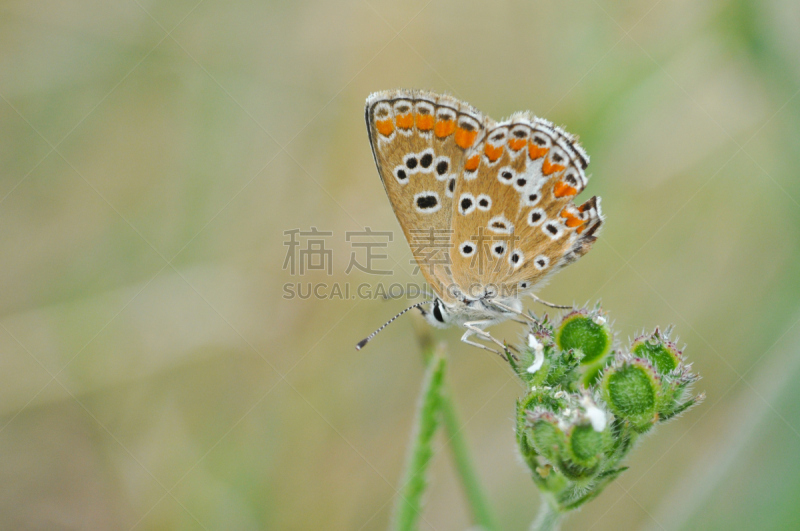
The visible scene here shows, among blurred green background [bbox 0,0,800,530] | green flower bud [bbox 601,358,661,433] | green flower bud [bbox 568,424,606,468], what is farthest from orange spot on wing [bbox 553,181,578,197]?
green flower bud [bbox 568,424,606,468]

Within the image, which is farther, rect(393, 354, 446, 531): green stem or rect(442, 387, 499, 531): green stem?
rect(442, 387, 499, 531): green stem

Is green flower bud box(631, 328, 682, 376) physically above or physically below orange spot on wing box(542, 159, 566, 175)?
below

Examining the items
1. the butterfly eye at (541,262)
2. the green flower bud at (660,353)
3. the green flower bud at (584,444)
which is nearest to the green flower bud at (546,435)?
the green flower bud at (584,444)

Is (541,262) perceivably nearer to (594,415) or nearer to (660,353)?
(660,353)

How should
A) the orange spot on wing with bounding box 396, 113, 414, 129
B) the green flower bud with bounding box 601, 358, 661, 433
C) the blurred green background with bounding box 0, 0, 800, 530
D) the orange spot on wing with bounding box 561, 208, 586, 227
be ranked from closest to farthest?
the green flower bud with bounding box 601, 358, 661, 433 < the orange spot on wing with bounding box 561, 208, 586, 227 < the orange spot on wing with bounding box 396, 113, 414, 129 < the blurred green background with bounding box 0, 0, 800, 530

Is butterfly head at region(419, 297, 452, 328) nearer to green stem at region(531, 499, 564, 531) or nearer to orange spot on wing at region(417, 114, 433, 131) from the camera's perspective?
orange spot on wing at region(417, 114, 433, 131)

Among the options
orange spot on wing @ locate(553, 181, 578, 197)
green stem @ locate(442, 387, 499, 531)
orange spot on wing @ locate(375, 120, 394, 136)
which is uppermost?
orange spot on wing @ locate(553, 181, 578, 197)

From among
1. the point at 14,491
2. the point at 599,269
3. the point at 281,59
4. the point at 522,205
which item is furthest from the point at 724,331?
the point at 14,491
